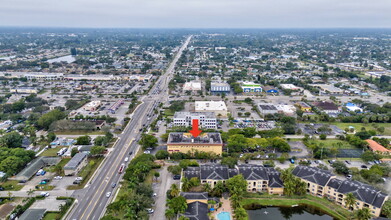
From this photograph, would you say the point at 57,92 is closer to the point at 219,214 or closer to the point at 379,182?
the point at 219,214

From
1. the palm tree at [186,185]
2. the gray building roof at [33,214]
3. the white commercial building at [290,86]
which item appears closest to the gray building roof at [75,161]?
the gray building roof at [33,214]

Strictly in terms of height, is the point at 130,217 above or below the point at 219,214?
above

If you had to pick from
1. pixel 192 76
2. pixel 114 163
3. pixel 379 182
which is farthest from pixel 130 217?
pixel 192 76

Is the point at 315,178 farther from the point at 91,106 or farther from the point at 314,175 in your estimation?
the point at 91,106

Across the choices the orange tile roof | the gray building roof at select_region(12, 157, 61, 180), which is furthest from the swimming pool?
the orange tile roof

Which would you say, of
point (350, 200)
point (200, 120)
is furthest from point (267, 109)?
point (350, 200)
